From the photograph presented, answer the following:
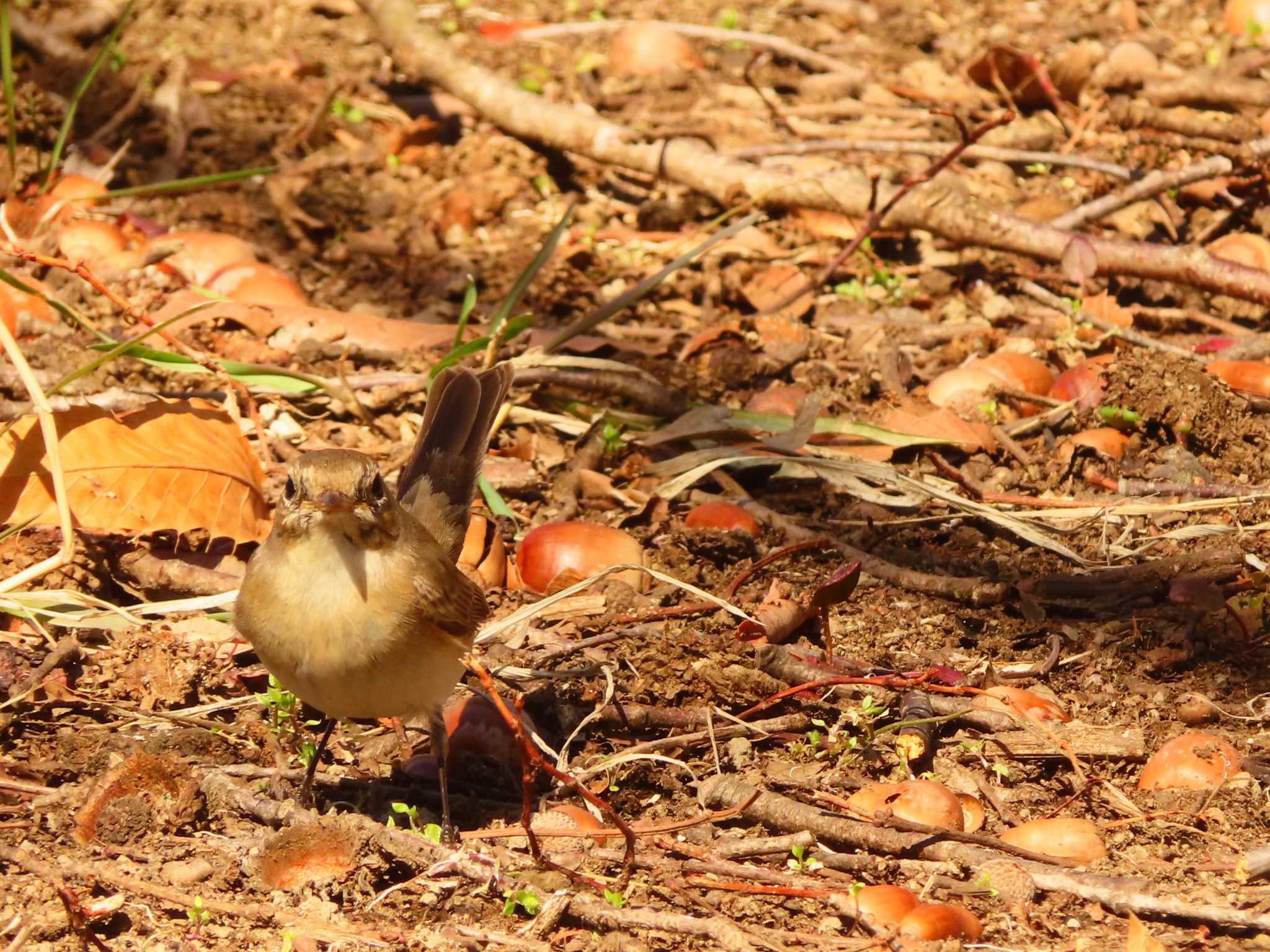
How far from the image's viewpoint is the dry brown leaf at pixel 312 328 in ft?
21.7

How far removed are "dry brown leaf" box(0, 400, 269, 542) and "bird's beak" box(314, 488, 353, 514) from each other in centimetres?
125

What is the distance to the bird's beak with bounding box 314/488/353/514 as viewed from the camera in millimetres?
4074

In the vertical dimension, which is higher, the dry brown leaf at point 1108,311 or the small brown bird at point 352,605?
the small brown bird at point 352,605

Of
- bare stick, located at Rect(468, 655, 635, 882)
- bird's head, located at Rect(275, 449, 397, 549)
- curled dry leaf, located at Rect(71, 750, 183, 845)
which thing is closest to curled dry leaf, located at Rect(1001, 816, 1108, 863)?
bare stick, located at Rect(468, 655, 635, 882)

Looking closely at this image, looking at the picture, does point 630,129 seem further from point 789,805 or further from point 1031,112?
point 789,805

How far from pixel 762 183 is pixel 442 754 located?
411 cm

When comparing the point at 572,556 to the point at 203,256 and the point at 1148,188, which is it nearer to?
the point at 203,256

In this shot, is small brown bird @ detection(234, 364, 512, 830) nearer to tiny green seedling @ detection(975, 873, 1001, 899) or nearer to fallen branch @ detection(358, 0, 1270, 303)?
tiny green seedling @ detection(975, 873, 1001, 899)

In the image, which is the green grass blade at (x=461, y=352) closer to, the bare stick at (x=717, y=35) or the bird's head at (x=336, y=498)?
the bird's head at (x=336, y=498)

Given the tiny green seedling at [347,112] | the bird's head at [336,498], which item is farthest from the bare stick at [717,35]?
the bird's head at [336,498]

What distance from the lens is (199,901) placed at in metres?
3.76

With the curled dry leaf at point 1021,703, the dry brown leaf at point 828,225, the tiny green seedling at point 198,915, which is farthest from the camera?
the dry brown leaf at point 828,225

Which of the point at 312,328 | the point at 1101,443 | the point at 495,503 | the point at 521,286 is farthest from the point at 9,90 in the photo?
the point at 1101,443

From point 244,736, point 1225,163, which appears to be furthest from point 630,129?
point 244,736
